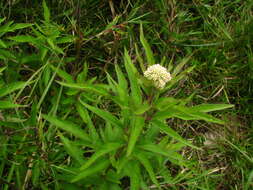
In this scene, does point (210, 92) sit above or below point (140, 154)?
below

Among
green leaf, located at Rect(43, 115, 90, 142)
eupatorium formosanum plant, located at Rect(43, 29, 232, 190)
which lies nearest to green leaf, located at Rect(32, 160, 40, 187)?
eupatorium formosanum plant, located at Rect(43, 29, 232, 190)

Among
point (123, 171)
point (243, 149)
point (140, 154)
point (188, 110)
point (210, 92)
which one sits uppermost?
point (188, 110)

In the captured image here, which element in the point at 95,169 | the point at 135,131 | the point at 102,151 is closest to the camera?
the point at 135,131

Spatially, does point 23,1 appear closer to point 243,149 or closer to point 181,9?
point 181,9

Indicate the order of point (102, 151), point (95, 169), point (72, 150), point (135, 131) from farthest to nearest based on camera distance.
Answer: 1. point (72, 150)
2. point (95, 169)
3. point (102, 151)
4. point (135, 131)

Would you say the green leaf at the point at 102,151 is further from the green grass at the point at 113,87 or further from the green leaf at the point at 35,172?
the green leaf at the point at 35,172

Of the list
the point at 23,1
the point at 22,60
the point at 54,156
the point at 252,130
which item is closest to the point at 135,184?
the point at 54,156

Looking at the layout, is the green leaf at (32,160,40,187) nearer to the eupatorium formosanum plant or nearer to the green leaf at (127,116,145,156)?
the eupatorium formosanum plant

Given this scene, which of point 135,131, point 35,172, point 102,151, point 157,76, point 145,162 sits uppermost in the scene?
point 157,76

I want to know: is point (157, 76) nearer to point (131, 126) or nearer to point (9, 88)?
point (131, 126)

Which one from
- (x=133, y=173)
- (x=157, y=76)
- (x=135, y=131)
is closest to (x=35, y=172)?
(x=133, y=173)
